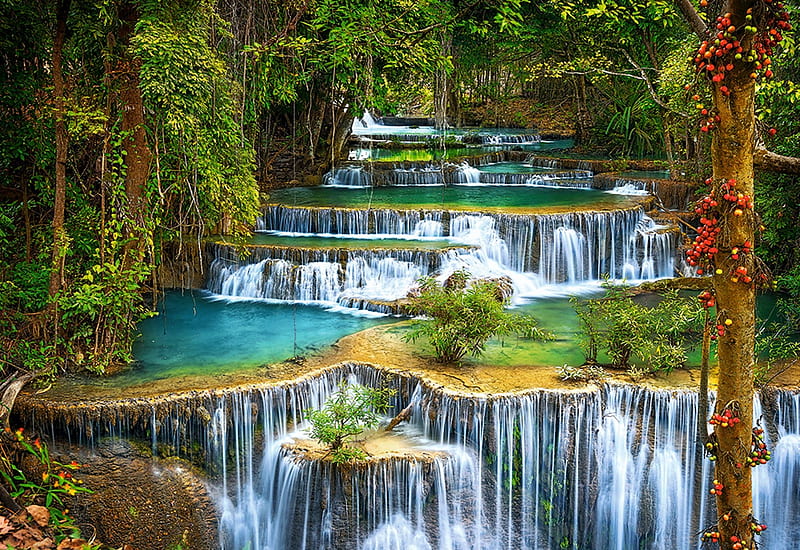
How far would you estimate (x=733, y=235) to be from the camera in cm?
317

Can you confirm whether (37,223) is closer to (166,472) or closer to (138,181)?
(138,181)

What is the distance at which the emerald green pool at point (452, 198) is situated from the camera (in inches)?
537

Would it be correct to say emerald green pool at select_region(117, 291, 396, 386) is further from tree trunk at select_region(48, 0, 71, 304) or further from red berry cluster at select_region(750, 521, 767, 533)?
red berry cluster at select_region(750, 521, 767, 533)

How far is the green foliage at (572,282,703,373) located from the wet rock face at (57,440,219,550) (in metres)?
4.17

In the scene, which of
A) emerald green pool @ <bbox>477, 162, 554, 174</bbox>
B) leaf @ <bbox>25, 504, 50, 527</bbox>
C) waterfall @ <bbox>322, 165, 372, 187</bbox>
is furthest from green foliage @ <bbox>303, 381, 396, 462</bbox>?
emerald green pool @ <bbox>477, 162, 554, 174</bbox>

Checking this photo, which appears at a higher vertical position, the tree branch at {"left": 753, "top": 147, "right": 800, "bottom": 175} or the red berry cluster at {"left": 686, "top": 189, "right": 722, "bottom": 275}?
the tree branch at {"left": 753, "top": 147, "right": 800, "bottom": 175}

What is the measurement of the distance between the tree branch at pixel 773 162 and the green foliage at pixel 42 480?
5.74 m

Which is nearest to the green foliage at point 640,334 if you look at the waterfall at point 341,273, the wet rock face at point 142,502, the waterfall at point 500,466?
the waterfall at point 500,466

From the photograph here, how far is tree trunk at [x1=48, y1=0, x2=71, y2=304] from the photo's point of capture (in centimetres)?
749

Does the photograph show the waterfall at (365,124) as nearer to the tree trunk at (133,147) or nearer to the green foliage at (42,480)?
the tree trunk at (133,147)

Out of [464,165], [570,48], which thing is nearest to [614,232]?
[464,165]

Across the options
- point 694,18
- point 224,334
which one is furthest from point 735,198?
point 224,334

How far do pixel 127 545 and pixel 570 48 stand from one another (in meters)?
14.8

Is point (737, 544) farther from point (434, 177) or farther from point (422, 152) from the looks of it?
point (422, 152)
